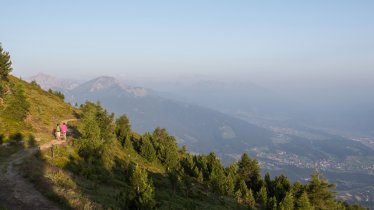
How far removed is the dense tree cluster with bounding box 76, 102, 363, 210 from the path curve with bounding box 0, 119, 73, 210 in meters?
5.41

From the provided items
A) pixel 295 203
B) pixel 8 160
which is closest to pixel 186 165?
pixel 295 203

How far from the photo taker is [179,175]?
197 ft

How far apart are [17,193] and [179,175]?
39887 millimetres

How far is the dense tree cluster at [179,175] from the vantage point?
37.6m

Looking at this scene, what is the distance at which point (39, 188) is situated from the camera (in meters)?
23.8

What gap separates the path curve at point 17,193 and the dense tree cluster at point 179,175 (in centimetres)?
541

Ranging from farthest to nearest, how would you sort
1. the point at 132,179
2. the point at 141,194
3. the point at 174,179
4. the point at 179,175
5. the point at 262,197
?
the point at 262,197 < the point at 179,175 < the point at 174,179 < the point at 132,179 < the point at 141,194

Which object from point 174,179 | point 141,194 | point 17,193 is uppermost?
point 141,194

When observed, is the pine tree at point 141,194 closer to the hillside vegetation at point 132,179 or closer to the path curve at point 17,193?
the hillside vegetation at point 132,179

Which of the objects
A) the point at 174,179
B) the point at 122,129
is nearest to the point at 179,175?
the point at 174,179

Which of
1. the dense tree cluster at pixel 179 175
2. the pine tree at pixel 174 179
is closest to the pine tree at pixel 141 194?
the dense tree cluster at pixel 179 175

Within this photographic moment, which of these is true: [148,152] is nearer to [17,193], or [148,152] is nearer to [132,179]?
[17,193]

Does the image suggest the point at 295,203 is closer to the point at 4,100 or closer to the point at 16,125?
the point at 16,125

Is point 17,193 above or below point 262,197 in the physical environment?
above
